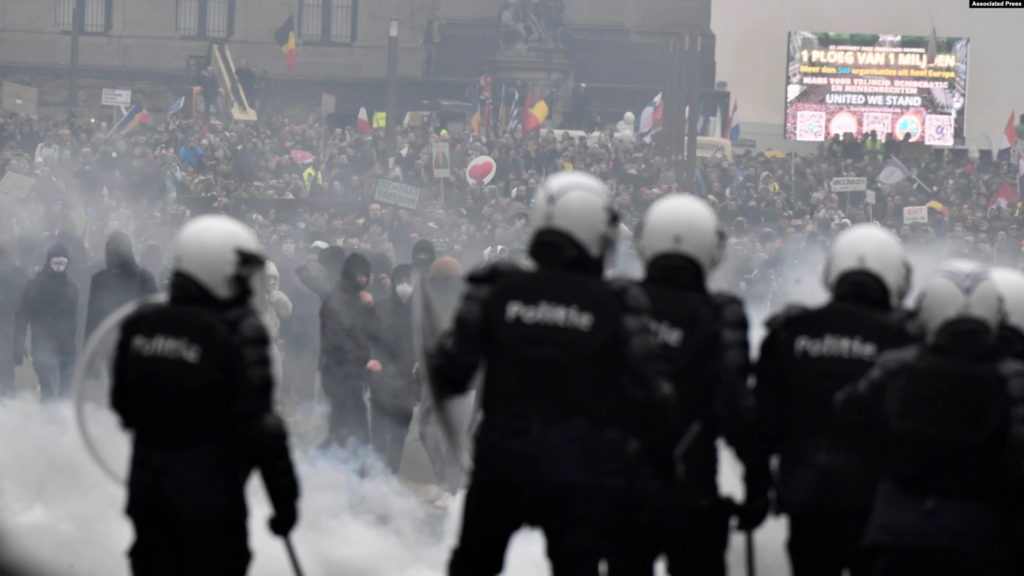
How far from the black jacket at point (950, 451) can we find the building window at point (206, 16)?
53.2 metres

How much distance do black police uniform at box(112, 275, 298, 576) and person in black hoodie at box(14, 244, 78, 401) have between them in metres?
9.02

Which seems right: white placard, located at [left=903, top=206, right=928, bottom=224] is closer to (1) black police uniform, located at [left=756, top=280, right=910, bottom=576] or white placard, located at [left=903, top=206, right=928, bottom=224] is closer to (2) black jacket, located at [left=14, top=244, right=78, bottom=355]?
(2) black jacket, located at [left=14, top=244, right=78, bottom=355]

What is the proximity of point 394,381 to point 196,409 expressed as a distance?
6.22 metres

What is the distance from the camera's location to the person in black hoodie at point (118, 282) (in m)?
13.6

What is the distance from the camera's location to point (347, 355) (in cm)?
1149

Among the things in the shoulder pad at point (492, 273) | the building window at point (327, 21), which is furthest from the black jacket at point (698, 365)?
the building window at point (327, 21)

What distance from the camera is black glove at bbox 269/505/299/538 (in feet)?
19.1

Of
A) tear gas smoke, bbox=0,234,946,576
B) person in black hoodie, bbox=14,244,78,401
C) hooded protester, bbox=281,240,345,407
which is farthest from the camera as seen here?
person in black hoodie, bbox=14,244,78,401

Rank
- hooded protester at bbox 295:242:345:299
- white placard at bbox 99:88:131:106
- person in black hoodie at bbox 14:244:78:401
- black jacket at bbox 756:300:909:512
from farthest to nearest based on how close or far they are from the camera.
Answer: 1. white placard at bbox 99:88:131:106
2. person in black hoodie at bbox 14:244:78:401
3. hooded protester at bbox 295:242:345:299
4. black jacket at bbox 756:300:909:512

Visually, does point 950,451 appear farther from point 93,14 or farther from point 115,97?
point 93,14

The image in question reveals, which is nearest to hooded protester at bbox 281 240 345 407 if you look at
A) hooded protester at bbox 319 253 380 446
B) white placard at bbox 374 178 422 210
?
hooded protester at bbox 319 253 380 446

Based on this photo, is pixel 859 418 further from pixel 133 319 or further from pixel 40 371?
pixel 40 371

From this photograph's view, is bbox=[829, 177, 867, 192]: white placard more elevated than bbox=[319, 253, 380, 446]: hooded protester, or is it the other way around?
bbox=[829, 177, 867, 192]: white placard

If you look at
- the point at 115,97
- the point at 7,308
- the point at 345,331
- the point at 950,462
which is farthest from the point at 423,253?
the point at 115,97
